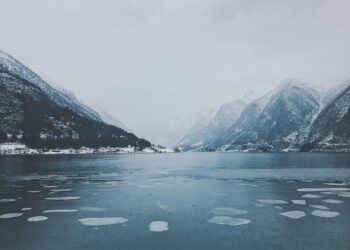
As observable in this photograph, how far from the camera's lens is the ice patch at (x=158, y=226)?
818 inches

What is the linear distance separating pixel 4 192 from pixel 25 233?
19.6 m

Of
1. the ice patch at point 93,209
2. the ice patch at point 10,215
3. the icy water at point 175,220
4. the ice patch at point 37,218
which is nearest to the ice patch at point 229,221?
the icy water at point 175,220

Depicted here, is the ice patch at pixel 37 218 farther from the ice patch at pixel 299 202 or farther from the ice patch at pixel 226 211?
the ice patch at pixel 299 202

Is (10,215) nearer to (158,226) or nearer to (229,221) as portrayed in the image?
(158,226)

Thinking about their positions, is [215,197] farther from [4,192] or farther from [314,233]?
[4,192]

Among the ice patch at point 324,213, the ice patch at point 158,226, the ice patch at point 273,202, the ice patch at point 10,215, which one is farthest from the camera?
the ice patch at point 273,202

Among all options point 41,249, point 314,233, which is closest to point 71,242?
point 41,249

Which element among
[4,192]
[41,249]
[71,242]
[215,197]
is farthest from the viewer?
[4,192]

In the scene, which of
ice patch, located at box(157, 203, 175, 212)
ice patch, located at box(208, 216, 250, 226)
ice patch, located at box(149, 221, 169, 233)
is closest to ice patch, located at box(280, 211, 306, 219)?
ice patch, located at box(208, 216, 250, 226)

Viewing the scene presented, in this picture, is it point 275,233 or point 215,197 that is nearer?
point 275,233

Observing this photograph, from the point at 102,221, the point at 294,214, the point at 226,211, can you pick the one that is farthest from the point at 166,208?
the point at 294,214

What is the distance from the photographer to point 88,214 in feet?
83.5

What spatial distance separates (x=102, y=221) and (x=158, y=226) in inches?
145

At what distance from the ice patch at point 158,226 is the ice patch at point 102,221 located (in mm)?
1991
